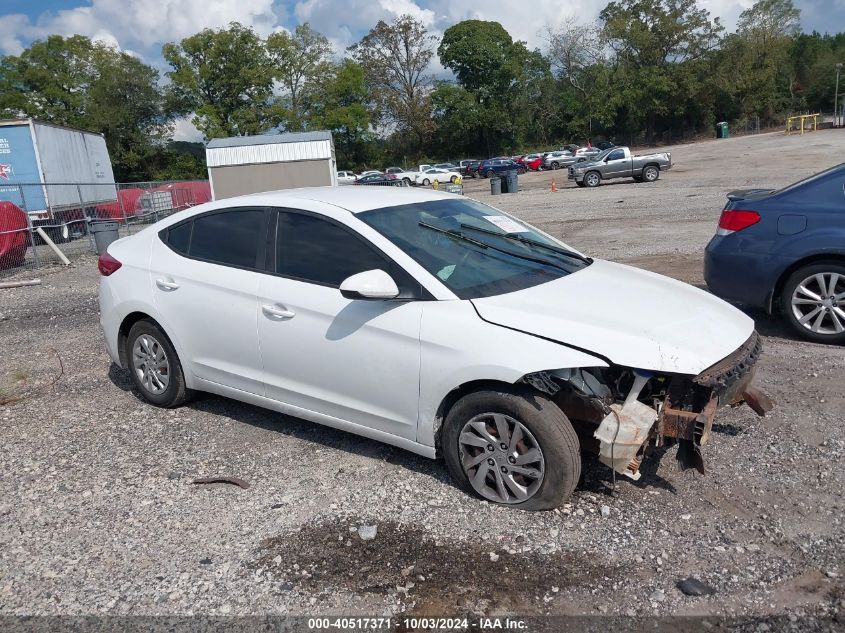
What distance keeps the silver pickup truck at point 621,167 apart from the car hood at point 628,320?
94.8 ft

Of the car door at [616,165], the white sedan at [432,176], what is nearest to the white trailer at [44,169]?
the car door at [616,165]

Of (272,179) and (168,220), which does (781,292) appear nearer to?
(168,220)

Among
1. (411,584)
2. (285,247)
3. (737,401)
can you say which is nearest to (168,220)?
(285,247)

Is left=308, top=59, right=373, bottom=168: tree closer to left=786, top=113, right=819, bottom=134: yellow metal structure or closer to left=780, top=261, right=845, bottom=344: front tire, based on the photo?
left=786, top=113, right=819, bottom=134: yellow metal structure

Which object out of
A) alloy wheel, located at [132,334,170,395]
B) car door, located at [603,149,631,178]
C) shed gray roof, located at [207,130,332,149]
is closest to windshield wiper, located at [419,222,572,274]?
alloy wheel, located at [132,334,170,395]

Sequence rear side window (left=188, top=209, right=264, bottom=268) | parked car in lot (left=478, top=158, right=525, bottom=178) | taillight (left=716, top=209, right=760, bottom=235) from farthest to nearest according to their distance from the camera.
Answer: parked car in lot (left=478, top=158, right=525, bottom=178) < taillight (left=716, top=209, right=760, bottom=235) < rear side window (left=188, top=209, right=264, bottom=268)

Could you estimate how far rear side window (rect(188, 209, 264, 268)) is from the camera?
4648 millimetres

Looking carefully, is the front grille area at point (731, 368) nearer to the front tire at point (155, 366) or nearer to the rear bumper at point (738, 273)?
the rear bumper at point (738, 273)

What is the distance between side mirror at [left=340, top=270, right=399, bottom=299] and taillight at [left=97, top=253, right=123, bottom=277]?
2.41m

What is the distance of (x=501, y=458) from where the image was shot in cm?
361

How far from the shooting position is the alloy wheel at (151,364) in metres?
5.16

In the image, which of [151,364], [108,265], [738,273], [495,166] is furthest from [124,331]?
[495,166]

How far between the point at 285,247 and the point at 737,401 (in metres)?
2.85

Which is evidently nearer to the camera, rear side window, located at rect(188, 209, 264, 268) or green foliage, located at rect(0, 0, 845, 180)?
rear side window, located at rect(188, 209, 264, 268)
